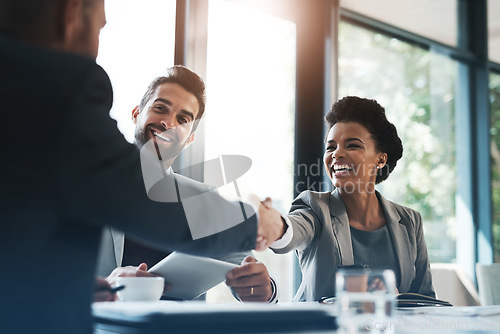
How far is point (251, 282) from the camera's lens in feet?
4.91

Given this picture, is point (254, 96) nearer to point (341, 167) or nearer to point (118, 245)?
point (341, 167)

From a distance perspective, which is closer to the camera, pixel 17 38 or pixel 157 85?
pixel 17 38

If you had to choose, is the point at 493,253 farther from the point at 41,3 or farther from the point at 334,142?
the point at 41,3

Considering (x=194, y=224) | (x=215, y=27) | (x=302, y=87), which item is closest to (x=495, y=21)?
(x=302, y=87)

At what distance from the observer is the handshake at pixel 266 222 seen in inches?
46.2

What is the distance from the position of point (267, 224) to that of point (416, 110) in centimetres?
311

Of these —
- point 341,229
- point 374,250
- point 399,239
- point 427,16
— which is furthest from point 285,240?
point 427,16

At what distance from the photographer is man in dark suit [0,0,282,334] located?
2.02 feet

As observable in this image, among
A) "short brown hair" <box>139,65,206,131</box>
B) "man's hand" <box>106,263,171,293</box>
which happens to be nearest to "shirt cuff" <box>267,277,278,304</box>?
"man's hand" <box>106,263,171,293</box>

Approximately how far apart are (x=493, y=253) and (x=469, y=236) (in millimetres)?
263

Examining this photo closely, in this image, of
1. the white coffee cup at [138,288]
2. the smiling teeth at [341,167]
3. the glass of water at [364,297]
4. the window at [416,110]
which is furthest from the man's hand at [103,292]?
the window at [416,110]

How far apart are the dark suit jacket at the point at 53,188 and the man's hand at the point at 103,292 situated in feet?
1.13

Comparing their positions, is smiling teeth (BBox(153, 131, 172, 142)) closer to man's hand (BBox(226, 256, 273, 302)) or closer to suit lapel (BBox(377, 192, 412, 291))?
man's hand (BBox(226, 256, 273, 302))

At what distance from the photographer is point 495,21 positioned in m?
4.52
